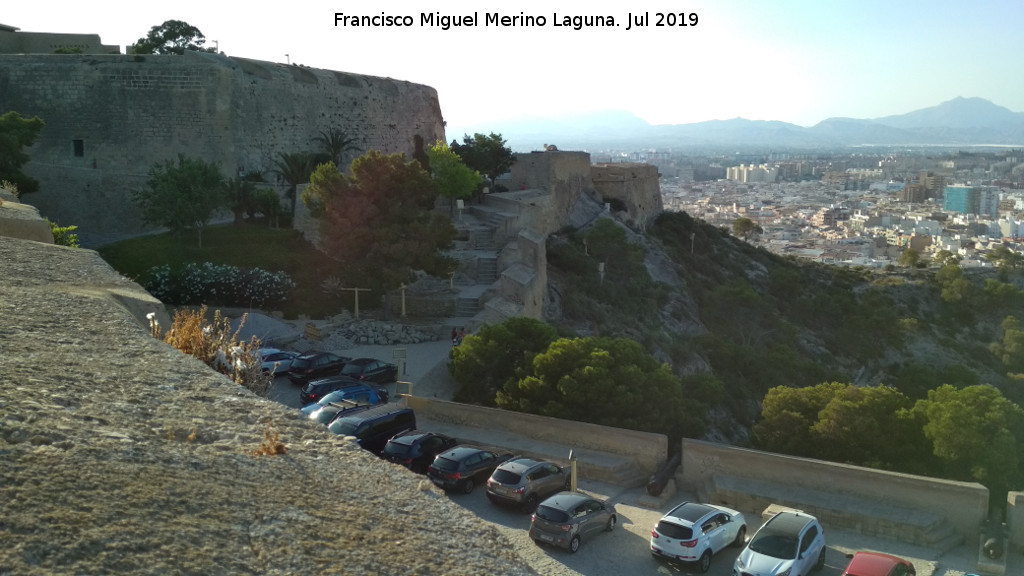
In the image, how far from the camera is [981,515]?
9.21m

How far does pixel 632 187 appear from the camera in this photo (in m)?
38.4

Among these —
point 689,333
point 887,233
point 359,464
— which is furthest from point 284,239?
point 887,233

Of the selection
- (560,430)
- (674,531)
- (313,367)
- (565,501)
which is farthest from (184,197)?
(674,531)

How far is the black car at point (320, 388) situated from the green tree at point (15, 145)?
40.4ft

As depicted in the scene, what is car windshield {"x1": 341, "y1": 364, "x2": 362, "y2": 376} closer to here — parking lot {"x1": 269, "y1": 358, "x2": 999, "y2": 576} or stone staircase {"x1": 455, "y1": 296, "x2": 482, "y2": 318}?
A: stone staircase {"x1": 455, "y1": 296, "x2": 482, "y2": 318}

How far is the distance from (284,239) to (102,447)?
1990 cm

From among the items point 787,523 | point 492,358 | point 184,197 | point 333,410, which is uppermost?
point 184,197

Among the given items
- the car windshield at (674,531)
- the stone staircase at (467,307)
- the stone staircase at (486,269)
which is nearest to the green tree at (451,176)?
the stone staircase at (486,269)

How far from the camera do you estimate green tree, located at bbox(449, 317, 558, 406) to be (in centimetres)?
1397

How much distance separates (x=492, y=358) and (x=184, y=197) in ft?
35.4

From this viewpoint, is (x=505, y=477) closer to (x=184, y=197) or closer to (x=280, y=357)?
(x=280, y=357)

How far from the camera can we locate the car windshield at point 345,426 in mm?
10344

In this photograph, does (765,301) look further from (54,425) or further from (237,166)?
(54,425)

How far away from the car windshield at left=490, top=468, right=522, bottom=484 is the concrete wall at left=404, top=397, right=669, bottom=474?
Answer: 6.88 ft
